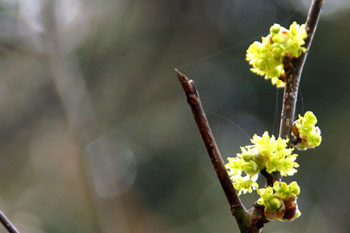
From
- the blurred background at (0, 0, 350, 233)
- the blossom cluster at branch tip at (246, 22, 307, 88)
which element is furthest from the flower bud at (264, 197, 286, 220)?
the blurred background at (0, 0, 350, 233)

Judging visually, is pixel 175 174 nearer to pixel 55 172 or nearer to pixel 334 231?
pixel 55 172

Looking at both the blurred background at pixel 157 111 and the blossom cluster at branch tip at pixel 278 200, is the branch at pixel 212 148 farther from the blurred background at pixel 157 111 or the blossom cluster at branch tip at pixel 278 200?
the blurred background at pixel 157 111

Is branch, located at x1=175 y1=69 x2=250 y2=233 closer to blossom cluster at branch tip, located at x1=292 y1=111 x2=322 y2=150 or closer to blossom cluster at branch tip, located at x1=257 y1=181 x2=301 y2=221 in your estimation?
blossom cluster at branch tip, located at x1=257 y1=181 x2=301 y2=221

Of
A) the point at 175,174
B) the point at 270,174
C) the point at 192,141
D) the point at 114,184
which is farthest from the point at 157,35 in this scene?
the point at 270,174

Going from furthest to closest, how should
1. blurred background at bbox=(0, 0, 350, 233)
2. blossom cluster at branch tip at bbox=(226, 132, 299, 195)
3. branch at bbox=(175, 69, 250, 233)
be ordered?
blurred background at bbox=(0, 0, 350, 233)
blossom cluster at branch tip at bbox=(226, 132, 299, 195)
branch at bbox=(175, 69, 250, 233)

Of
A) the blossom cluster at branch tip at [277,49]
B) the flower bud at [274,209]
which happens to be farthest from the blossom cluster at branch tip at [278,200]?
the blossom cluster at branch tip at [277,49]

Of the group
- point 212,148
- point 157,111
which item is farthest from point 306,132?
point 157,111

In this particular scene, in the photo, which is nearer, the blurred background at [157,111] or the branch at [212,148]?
the branch at [212,148]
